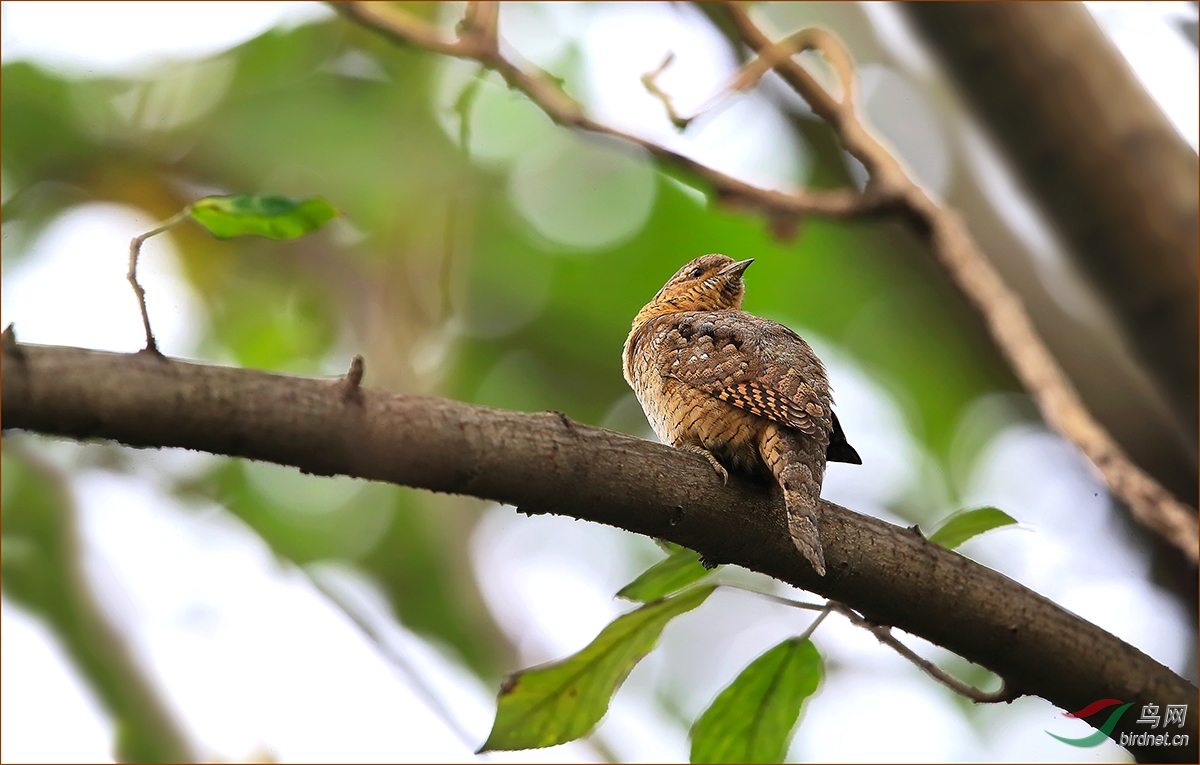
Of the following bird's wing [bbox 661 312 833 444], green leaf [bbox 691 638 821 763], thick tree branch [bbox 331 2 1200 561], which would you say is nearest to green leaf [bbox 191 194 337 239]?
bird's wing [bbox 661 312 833 444]

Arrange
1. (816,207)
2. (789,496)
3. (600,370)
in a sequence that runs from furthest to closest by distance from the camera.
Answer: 1. (600,370)
2. (816,207)
3. (789,496)

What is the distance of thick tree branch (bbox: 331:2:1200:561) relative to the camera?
349 cm

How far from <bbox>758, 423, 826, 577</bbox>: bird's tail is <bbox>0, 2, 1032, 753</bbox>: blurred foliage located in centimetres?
269

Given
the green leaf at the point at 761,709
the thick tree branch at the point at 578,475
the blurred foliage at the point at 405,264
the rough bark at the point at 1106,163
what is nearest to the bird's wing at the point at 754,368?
the thick tree branch at the point at 578,475

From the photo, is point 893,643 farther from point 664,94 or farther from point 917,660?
point 664,94

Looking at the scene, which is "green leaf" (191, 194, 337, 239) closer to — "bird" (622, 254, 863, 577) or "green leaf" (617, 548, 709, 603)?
"bird" (622, 254, 863, 577)

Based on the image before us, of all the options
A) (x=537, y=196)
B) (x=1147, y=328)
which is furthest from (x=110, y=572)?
(x=1147, y=328)

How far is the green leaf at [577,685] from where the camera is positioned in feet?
8.51

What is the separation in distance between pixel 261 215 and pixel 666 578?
1384mm

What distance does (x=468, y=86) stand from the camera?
199 inches

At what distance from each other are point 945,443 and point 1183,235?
3093 millimetres

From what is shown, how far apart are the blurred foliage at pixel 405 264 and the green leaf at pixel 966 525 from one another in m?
2.75

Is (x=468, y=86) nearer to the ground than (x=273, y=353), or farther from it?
farther from it

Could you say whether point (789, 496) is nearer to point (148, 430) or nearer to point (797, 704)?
point (797, 704)
